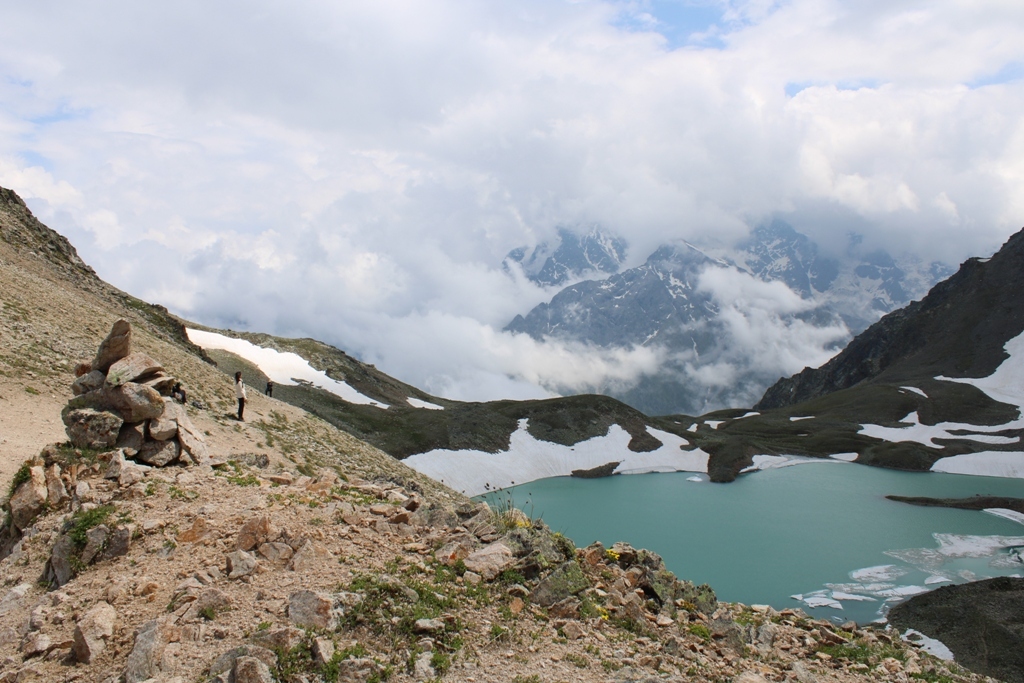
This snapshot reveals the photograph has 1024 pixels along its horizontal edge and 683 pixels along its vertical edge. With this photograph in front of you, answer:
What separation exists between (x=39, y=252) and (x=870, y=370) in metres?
189

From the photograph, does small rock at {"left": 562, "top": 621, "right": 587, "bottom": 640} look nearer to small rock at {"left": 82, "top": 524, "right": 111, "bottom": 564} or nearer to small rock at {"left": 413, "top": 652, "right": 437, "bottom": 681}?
small rock at {"left": 413, "top": 652, "right": 437, "bottom": 681}

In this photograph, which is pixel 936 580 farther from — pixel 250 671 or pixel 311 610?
pixel 250 671

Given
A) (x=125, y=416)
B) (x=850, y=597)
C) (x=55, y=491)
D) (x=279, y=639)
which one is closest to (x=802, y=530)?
(x=850, y=597)

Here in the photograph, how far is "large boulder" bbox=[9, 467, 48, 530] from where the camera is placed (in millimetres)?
12461

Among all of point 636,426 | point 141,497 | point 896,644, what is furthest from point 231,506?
point 636,426

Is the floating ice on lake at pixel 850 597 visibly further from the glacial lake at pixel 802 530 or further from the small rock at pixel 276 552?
the small rock at pixel 276 552

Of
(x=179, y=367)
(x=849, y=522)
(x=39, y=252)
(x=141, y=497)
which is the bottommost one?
(x=849, y=522)

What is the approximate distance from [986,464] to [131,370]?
11438cm

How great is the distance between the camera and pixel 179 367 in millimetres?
32906

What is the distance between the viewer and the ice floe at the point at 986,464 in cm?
9044

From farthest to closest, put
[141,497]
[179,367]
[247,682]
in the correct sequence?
1. [179,367]
2. [141,497]
3. [247,682]

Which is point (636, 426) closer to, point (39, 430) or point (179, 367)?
point (179, 367)

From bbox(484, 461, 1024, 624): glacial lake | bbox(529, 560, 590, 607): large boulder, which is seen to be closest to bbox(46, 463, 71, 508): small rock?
→ bbox(529, 560, 590, 607): large boulder

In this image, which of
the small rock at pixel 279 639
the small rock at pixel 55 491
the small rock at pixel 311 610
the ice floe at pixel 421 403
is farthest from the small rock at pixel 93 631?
the ice floe at pixel 421 403
